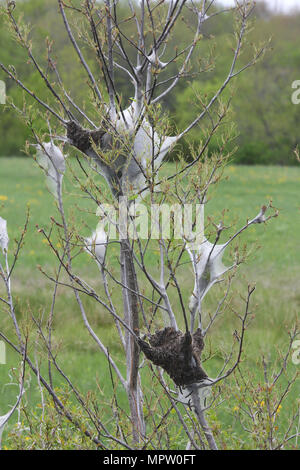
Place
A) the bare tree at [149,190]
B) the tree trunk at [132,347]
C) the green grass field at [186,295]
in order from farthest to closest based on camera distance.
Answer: the green grass field at [186,295], the tree trunk at [132,347], the bare tree at [149,190]

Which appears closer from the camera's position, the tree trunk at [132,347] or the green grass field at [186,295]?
the tree trunk at [132,347]

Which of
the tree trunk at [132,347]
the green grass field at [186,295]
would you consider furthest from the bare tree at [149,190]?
the green grass field at [186,295]

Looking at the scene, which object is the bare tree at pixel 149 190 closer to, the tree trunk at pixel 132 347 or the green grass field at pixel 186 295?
the tree trunk at pixel 132 347

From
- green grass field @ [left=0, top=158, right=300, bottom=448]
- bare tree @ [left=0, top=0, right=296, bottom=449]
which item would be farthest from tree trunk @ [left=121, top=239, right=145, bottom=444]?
green grass field @ [left=0, top=158, right=300, bottom=448]

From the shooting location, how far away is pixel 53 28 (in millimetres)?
29203

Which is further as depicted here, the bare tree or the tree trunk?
the tree trunk

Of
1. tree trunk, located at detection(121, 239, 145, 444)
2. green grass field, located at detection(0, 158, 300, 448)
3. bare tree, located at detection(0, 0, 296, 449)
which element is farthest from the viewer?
green grass field, located at detection(0, 158, 300, 448)

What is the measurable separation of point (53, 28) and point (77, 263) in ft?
71.3

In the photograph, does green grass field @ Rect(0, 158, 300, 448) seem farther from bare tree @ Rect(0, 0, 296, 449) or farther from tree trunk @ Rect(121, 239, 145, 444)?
tree trunk @ Rect(121, 239, 145, 444)

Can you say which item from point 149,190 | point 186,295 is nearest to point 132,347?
point 149,190

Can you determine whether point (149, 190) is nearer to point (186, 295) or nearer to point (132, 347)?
point (132, 347)

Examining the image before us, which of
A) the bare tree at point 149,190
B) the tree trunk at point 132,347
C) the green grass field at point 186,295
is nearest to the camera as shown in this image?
the bare tree at point 149,190

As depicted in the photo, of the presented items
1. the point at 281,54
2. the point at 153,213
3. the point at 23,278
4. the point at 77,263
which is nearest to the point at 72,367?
the point at 23,278
